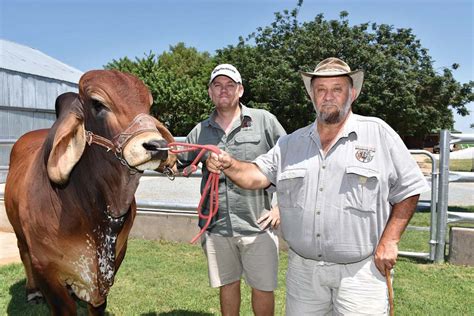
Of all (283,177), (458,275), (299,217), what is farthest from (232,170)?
(458,275)

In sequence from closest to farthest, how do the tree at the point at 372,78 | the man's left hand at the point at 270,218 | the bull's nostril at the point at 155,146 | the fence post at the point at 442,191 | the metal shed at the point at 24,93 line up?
the bull's nostril at the point at 155,146, the man's left hand at the point at 270,218, the fence post at the point at 442,191, the metal shed at the point at 24,93, the tree at the point at 372,78

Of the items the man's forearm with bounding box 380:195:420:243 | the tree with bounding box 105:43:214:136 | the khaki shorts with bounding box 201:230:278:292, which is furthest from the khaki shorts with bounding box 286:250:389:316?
the tree with bounding box 105:43:214:136

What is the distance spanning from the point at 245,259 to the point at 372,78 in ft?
57.5

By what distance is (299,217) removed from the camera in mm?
2559

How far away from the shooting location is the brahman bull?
2301 millimetres

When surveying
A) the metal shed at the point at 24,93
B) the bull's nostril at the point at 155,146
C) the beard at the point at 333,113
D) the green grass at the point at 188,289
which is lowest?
the green grass at the point at 188,289

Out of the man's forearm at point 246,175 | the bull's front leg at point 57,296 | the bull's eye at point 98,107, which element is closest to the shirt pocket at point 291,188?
the man's forearm at point 246,175

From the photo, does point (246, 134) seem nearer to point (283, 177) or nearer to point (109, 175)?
point (283, 177)

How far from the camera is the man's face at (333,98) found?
8.27 feet

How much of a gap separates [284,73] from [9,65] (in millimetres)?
11735

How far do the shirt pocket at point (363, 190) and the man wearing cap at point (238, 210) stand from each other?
95 centimetres

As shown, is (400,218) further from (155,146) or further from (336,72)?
(155,146)

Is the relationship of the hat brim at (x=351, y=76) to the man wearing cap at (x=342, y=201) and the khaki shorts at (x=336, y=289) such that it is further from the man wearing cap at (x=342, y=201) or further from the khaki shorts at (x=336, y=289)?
the khaki shorts at (x=336, y=289)

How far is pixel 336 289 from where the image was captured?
2480 millimetres
